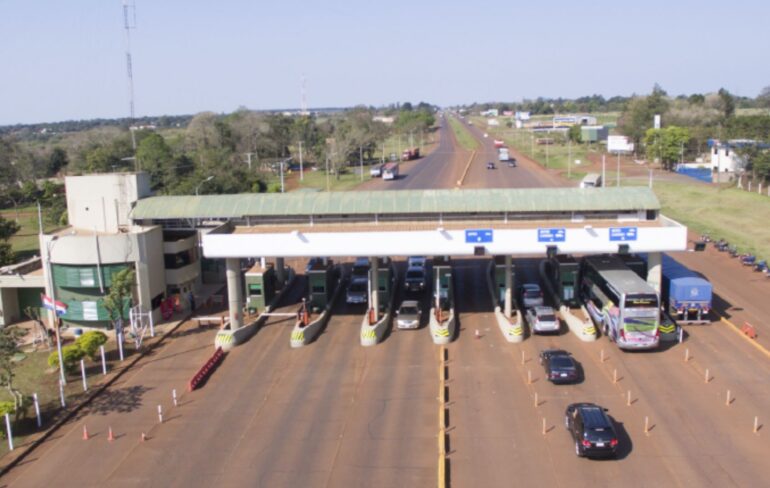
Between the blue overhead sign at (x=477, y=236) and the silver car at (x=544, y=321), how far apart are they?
4558mm

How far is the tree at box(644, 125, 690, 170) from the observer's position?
104750 millimetres

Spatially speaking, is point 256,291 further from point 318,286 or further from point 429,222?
point 429,222

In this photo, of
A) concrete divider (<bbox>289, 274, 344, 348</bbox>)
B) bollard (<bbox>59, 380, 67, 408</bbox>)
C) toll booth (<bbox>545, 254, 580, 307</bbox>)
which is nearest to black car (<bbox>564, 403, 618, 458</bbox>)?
Result: concrete divider (<bbox>289, 274, 344, 348</bbox>)

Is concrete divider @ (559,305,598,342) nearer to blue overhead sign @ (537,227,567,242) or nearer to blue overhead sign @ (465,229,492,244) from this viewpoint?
blue overhead sign @ (537,227,567,242)

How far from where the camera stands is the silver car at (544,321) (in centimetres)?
3466

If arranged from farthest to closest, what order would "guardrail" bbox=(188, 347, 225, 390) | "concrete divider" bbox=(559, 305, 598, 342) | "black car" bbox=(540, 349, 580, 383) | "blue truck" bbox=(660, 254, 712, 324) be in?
"blue truck" bbox=(660, 254, 712, 324) → "concrete divider" bbox=(559, 305, 598, 342) → "guardrail" bbox=(188, 347, 225, 390) → "black car" bbox=(540, 349, 580, 383)

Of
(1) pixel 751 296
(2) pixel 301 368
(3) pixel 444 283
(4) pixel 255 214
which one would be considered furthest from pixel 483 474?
(1) pixel 751 296

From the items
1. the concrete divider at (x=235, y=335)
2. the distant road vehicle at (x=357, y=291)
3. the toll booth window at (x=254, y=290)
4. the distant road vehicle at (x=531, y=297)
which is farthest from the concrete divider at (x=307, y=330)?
the distant road vehicle at (x=531, y=297)

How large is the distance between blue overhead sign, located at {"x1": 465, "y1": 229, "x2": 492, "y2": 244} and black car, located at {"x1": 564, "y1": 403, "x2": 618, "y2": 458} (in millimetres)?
12513

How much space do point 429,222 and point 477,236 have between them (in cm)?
427

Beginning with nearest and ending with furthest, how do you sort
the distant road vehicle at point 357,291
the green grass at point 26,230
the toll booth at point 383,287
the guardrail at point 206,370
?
the guardrail at point 206,370 → the toll booth at point 383,287 → the distant road vehicle at point 357,291 → the green grass at point 26,230

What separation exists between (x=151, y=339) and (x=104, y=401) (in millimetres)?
7847

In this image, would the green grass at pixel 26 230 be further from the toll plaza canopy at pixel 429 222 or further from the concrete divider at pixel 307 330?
the concrete divider at pixel 307 330

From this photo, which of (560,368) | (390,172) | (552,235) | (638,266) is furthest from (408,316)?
(390,172)
